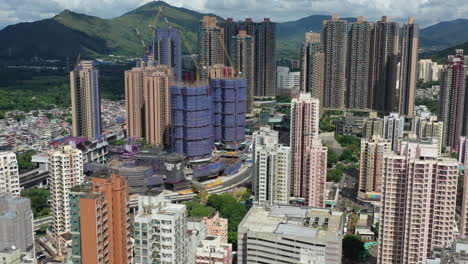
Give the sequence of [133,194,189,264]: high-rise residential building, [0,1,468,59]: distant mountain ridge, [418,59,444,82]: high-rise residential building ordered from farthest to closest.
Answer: [0,1,468,59]: distant mountain ridge
[418,59,444,82]: high-rise residential building
[133,194,189,264]: high-rise residential building

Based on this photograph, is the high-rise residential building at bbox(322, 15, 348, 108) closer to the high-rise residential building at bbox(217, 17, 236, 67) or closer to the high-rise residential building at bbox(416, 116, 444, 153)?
the high-rise residential building at bbox(217, 17, 236, 67)

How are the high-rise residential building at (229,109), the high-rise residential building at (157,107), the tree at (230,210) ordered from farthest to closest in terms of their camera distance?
the high-rise residential building at (157,107) < the high-rise residential building at (229,109) < the tree at (230,210)

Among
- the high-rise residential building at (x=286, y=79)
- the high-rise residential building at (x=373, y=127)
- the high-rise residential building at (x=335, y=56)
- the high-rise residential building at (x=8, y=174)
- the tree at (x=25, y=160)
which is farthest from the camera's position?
the high-rise residential building at (x=286, y=79)

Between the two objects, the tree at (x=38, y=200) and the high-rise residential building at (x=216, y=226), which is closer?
the high-rise residential building at (x=216, y=226)

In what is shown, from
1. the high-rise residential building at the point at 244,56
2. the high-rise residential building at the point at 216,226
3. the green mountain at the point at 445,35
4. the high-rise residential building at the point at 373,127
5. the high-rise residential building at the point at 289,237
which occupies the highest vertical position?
the green mountain at the point at 445,35

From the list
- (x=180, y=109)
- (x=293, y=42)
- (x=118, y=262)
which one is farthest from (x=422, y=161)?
(x=293, y=42)

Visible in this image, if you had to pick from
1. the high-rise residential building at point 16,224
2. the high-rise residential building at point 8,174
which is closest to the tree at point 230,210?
the high-rise residential building at point 16,224

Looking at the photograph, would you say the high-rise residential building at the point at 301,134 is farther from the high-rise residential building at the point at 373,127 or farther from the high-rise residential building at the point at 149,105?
the high-rise residential building at the point at 373,127

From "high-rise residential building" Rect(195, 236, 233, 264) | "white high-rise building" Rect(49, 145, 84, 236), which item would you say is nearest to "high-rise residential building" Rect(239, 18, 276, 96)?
"white high-rise building" Rect(49, 145, 84, 236)

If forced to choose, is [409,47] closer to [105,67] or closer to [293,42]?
[105,67]
